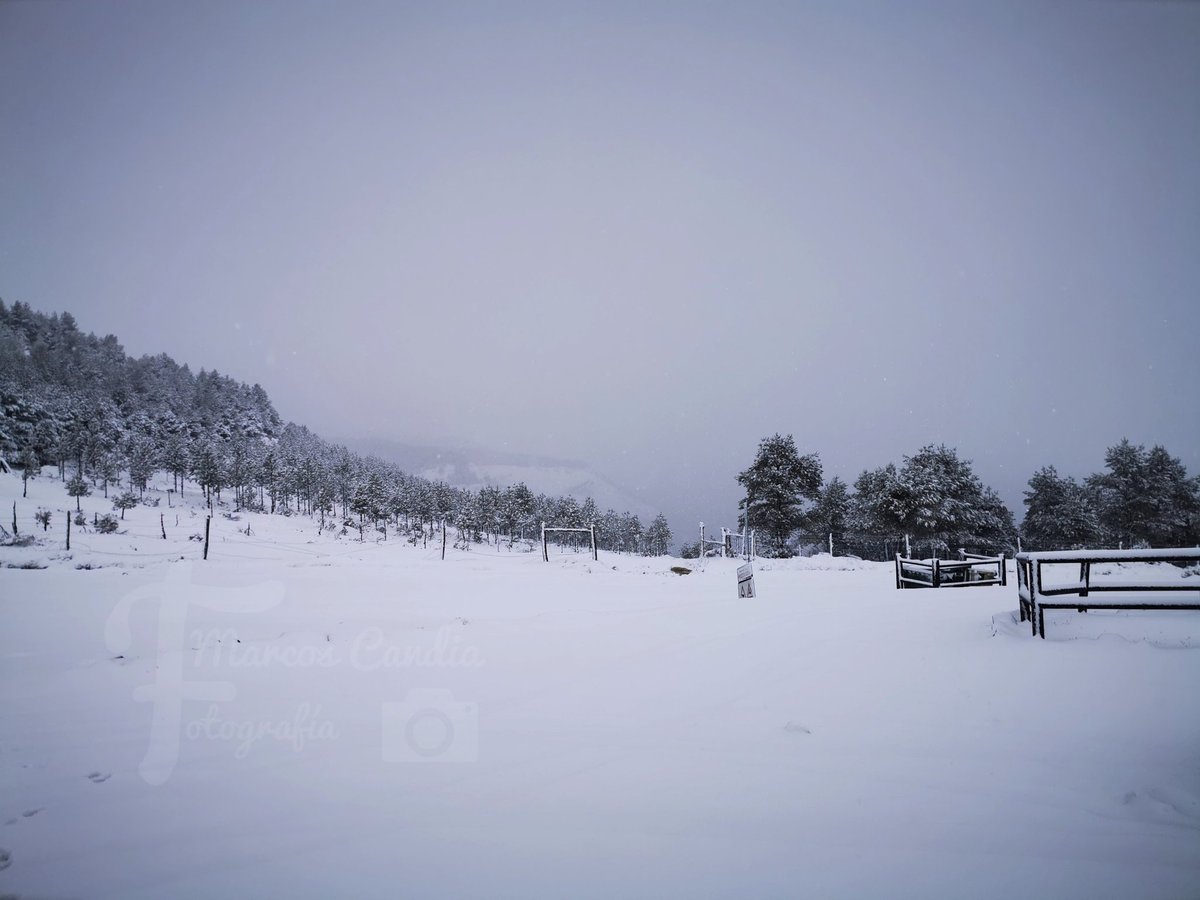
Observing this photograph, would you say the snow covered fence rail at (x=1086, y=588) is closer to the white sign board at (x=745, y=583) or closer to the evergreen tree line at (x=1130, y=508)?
the white sign board at (x=745, y=583)

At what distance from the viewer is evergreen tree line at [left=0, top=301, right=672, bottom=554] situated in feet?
229

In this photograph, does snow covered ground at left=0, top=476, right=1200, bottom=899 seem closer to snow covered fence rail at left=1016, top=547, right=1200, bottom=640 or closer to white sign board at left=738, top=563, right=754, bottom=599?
snow covered fence rail at left=1016, top=547, right=1200, bottom=640

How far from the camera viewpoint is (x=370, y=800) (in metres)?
3.47

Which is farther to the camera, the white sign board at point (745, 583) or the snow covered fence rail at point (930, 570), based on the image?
the snow covered fence rail at point (930, 570)

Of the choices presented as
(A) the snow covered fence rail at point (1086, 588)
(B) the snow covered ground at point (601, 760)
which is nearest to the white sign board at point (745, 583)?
(B) the snow covered ground at point (601, 760)

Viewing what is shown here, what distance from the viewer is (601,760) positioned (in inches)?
155

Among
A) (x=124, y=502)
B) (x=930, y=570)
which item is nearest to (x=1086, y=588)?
(x=930, y=570)

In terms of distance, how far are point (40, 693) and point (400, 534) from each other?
8052cm

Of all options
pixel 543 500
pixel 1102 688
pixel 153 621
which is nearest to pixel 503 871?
pixel 1102 688

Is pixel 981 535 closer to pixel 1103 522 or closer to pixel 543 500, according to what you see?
pixel 1103 522

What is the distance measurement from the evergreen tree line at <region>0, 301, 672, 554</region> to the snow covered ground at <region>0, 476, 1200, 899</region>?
206ft

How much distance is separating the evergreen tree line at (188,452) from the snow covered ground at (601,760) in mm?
62933

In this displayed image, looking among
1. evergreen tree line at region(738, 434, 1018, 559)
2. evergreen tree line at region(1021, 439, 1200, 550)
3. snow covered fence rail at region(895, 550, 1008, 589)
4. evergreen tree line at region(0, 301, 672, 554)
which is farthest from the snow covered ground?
evergreen tree line at region(0, 301, 672, 554)

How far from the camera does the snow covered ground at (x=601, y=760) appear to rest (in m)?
2.70
